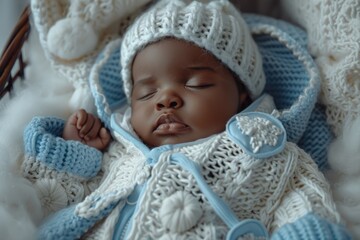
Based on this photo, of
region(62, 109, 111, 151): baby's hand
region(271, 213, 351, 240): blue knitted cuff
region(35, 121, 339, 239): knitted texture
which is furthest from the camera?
region(62, 109, 111, 151): baby's hand

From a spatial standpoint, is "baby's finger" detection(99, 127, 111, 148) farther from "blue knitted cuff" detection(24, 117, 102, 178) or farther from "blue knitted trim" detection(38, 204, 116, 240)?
"blue knitted trim" detection(38, 204, 116, 240)

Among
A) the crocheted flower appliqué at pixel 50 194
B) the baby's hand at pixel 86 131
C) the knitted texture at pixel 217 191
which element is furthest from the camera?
the baby's hand at pixel 86 131

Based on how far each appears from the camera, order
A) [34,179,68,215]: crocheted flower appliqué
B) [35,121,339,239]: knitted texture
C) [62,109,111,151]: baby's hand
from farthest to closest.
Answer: [62,109,111,151]: baby's hand < [34,179,68,215]: crocheted flower appliqué < [35,121,339,239]: knitted texture

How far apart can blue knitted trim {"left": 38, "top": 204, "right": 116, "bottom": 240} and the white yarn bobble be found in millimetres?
145

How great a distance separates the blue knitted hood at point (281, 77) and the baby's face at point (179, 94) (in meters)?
0.13

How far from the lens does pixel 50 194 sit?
1219 mm

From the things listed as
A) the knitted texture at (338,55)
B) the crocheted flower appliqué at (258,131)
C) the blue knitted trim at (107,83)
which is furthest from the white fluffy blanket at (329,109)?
the crocheted flower appliqué at (258,131)

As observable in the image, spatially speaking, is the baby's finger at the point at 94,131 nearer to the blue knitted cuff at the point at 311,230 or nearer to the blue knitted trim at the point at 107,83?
the blue knitted trim at the point at 107,83

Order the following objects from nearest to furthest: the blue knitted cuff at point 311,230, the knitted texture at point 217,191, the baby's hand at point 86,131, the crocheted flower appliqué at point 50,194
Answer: the blue knitted cuff at point 311,230, the knitted texture at point 217,191, the crocheted flower appliqué at point 50,194, the baby's hand at point 86,131

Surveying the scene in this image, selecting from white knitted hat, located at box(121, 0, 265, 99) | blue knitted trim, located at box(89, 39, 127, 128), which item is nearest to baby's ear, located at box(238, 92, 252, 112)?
white knitted hat, located at box(121, 0, 265, 99)

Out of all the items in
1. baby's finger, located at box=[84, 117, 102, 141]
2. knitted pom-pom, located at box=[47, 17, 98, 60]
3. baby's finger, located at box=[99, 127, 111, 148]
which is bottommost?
baby's finger, located at box=[99, 127, 111, 148]

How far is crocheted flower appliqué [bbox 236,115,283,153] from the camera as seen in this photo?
3.75 ft

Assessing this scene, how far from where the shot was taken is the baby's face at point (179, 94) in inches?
47.9

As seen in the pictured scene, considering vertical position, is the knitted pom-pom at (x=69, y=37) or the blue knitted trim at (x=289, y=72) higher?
the knitted pom-pom at (x=69, y=37)
